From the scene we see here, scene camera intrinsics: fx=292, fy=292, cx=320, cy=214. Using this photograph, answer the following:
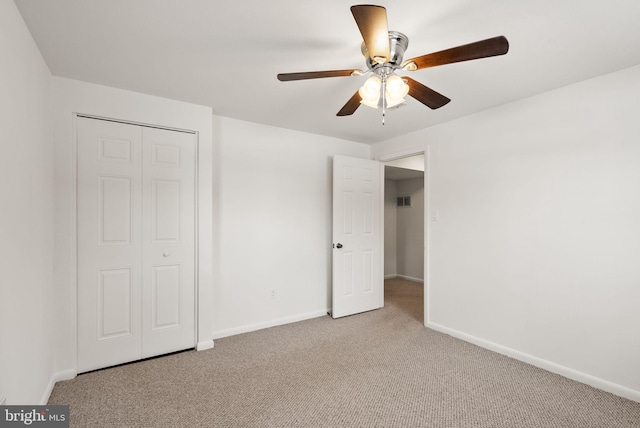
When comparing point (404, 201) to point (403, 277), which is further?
point (404, 201)

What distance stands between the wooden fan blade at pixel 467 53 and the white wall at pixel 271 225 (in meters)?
2.17

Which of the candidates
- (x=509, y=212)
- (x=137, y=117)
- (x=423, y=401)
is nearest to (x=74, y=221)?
(x=137, y=117)

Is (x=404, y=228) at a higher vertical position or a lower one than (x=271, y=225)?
lower

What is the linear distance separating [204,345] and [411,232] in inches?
185

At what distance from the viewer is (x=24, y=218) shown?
163 centimetres

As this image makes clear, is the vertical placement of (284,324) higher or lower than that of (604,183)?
lower

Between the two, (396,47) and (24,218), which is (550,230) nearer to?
A: (396,47)

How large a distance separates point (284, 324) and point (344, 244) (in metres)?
1.23

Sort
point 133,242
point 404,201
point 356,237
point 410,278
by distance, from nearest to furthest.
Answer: point 133,242
point 356,237
point 410,278
point 404,201

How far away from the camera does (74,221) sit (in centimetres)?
233

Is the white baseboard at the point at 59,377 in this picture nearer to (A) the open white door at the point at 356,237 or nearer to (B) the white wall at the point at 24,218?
(B) the white wall at the point at 24,218

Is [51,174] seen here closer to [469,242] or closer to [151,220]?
[151,220]

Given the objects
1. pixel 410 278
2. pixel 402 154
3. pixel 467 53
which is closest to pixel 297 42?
pixel 467 53

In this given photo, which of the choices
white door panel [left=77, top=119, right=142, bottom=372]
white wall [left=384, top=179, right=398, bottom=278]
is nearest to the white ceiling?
white door panel [left=77, top=119, right=142, bottom=372]
